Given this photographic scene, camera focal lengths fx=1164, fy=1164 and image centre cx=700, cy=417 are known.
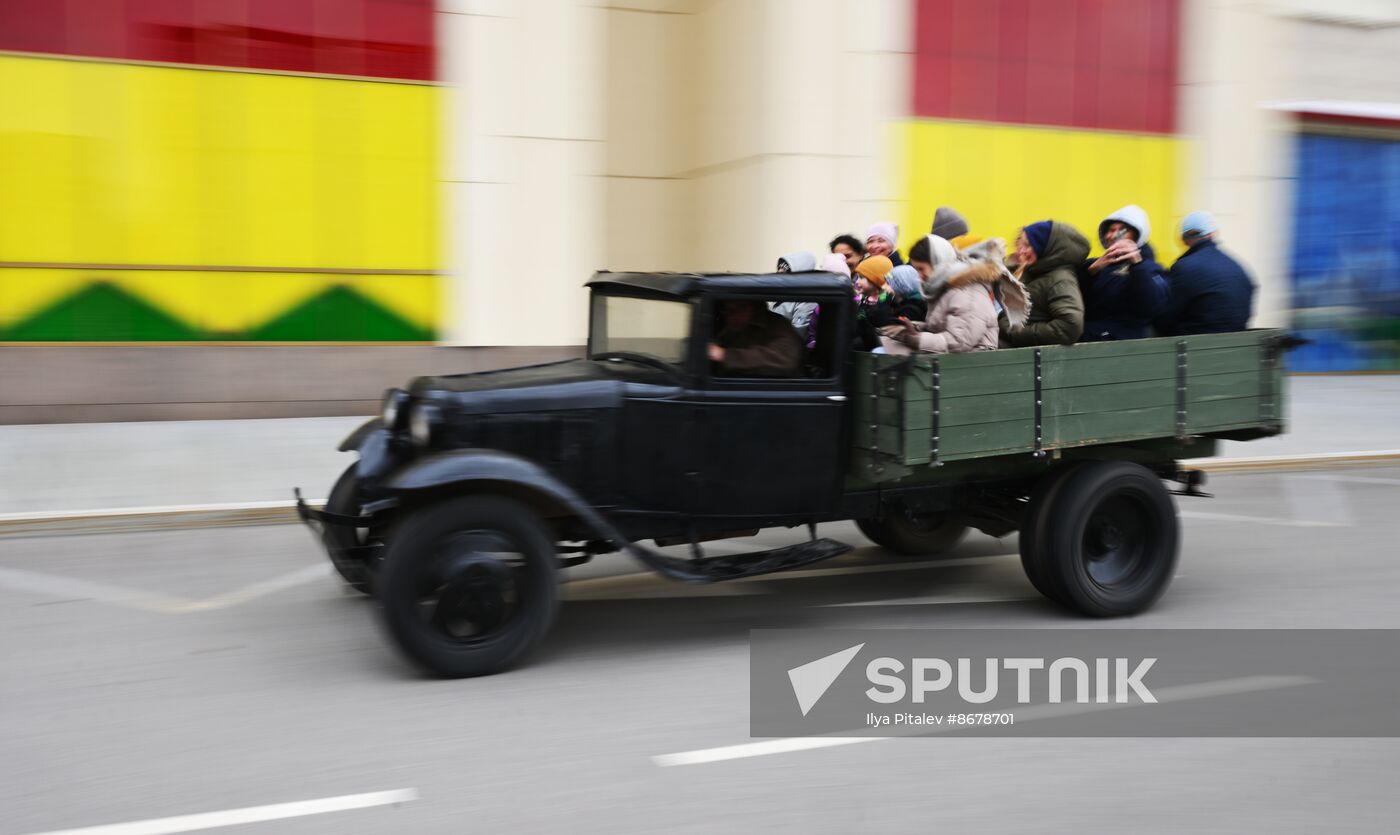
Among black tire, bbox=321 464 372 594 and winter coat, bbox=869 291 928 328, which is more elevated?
winter coat, bbox=869 291 928 328

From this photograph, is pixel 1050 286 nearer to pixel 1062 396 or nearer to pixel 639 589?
pixel 1062 396

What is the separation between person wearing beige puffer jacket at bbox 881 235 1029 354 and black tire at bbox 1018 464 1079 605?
0.72 meters

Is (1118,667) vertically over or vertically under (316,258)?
under

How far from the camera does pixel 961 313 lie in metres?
5.47

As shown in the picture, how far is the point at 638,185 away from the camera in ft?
49.5

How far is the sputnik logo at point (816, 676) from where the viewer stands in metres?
4.52

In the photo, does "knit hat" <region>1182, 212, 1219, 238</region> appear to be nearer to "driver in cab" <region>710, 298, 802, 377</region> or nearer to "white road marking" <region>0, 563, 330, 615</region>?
"driver in cab" <region>710, 298, 802, 377</region>

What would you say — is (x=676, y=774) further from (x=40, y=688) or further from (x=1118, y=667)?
(x=40, y=688)

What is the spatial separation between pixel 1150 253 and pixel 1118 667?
2.37 metres

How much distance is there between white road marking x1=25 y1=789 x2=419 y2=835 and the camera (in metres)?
3.38

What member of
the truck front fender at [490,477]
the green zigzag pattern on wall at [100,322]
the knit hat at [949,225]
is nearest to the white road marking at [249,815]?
the truck front fender at [490,477]

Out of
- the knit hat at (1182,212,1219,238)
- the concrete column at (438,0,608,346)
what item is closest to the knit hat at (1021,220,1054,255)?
the knit hat at (1182,212,1219,238)

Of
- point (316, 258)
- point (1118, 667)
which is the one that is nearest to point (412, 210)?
point (316, 258)

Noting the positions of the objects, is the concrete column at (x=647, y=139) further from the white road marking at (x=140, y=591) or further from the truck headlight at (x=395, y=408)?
the truck headlight at (x=395, y=408)
